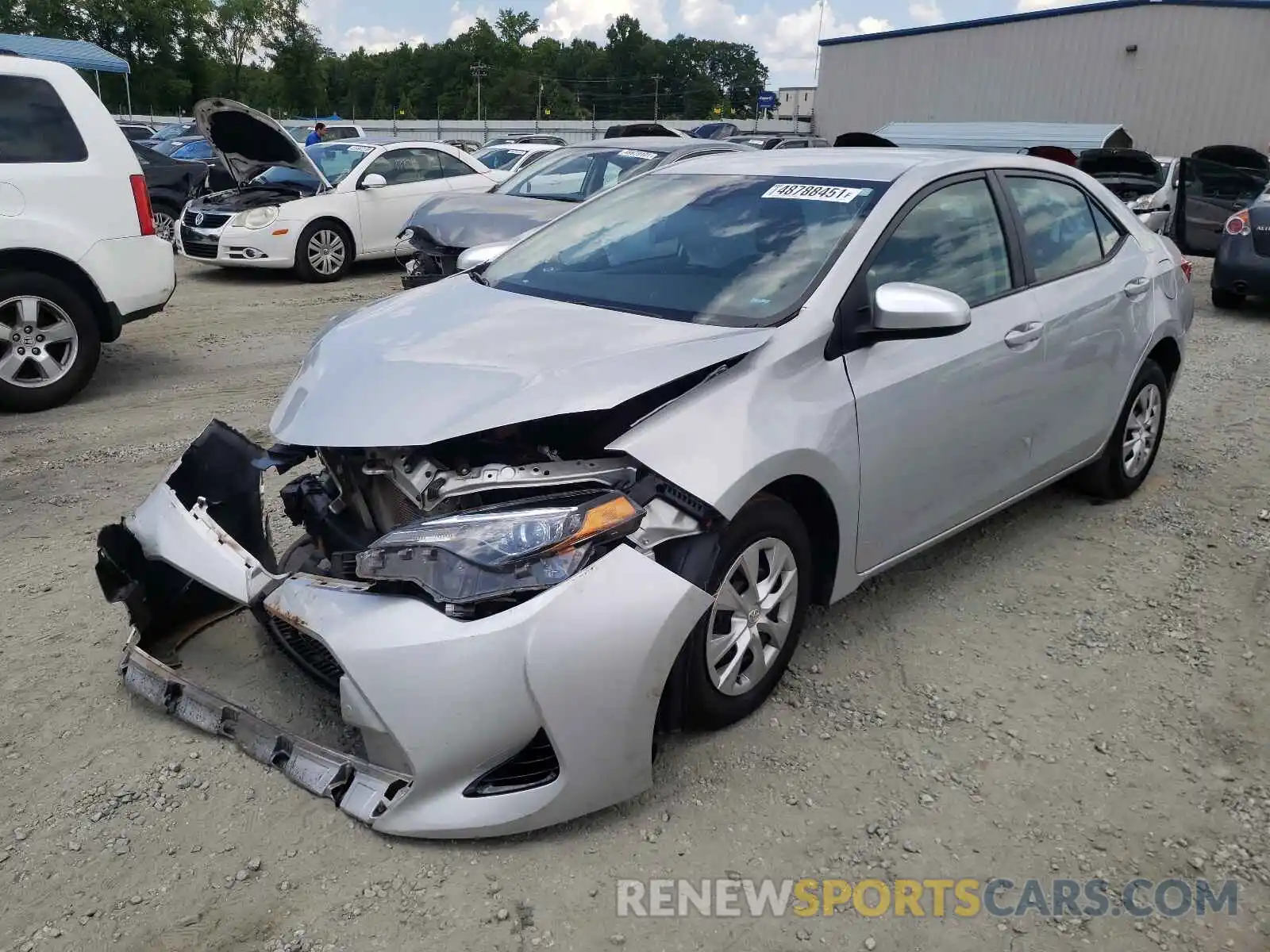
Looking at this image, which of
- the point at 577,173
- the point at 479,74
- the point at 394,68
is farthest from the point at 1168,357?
the point at 394,68

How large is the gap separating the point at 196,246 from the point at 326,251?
1.39 metres

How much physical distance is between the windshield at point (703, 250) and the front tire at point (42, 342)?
3572 mm

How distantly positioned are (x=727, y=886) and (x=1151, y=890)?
1.04m

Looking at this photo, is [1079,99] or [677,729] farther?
[1079,99]

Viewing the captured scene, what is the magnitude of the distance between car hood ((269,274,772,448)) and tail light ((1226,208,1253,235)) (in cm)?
888

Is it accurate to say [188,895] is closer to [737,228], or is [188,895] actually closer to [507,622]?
[507,622]

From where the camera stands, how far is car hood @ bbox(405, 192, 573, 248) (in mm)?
7613

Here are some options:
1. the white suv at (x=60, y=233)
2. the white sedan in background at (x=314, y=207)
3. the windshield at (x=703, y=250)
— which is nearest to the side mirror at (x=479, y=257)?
the windshield at (x=703, y=250)

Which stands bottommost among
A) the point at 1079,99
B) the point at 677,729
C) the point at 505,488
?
the point at 677,729

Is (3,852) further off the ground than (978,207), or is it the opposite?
(978,207)

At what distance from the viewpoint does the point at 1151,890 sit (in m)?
2.45

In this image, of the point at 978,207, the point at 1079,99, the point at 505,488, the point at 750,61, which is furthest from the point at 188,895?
the point at 750,61

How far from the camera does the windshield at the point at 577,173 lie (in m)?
8.72

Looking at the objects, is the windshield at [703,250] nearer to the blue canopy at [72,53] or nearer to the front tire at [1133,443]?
the front tire at [1133,443]
